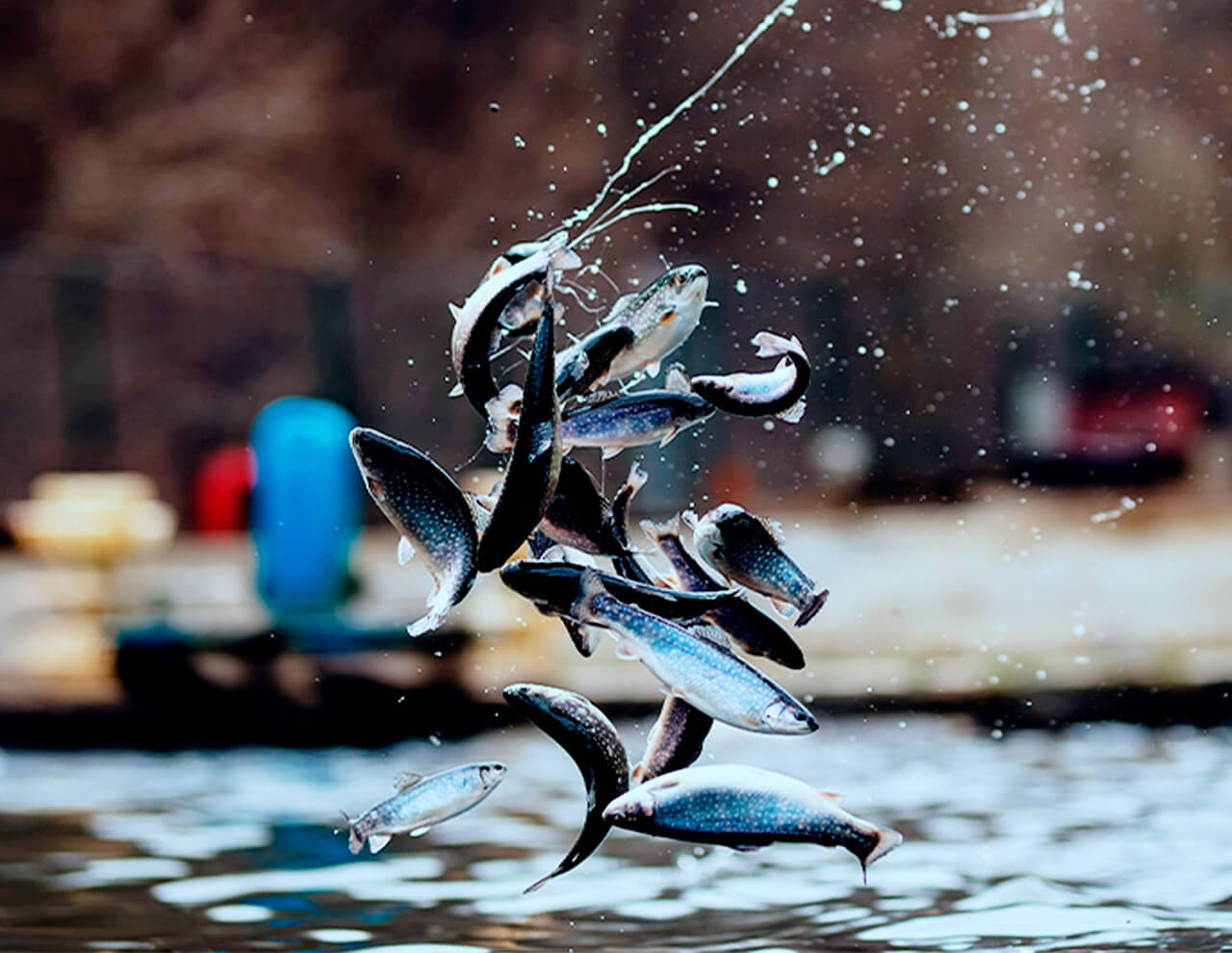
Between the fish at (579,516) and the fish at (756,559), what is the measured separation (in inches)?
7.0

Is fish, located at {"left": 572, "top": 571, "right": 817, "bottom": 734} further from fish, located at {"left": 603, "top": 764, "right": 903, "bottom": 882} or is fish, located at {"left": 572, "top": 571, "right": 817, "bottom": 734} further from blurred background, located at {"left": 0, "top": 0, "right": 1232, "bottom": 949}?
blurred background, located at {"left": 0, "top": 0, "right": 1232, "bottom": 949}

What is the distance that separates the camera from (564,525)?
396 cm

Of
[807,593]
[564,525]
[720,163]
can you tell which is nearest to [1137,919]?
[807,593]

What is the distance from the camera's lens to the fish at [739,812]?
3598 mm

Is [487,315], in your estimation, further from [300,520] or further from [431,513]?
[300,520]

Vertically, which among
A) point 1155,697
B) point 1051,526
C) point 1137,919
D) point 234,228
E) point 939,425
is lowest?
point 1137,919

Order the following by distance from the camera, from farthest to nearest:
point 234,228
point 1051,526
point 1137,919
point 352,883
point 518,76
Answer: point 518,76 → point 234,228 → point 1051,526 → point 352,883 → point 1137,919

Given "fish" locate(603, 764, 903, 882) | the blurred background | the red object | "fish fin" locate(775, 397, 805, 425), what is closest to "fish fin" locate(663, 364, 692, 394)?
"fish fin" locate(775, 397, 805, 425)

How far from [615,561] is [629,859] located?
238cm

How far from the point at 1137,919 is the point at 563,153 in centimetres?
2489

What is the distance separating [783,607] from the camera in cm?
417

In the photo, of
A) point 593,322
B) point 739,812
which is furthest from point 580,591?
point 593,322

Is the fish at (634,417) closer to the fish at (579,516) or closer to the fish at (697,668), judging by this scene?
the fish at (579,516)

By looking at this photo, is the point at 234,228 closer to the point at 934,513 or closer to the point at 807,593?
the point at 934,513
